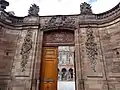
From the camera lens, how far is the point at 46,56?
21.4 feet

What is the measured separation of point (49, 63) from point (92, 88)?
2305 millimetres

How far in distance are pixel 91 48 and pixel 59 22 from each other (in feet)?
7.45

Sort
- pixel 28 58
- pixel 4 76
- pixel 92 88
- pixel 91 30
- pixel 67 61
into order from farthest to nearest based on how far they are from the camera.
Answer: pixel 67 61 → pixel 91 30 → pixel 28 58 → pixel 4 76 → pixel 92 88

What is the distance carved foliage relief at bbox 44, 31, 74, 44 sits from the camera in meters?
6.91

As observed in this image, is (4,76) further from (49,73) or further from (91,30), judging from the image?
(91,30)

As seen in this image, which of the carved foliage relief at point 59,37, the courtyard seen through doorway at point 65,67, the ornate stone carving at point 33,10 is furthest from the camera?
the courtyard seen through doorway at point 65,67

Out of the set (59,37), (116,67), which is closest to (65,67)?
(59,37)

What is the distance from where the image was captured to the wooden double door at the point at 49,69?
5.91m

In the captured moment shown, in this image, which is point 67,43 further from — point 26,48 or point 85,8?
point 85,8

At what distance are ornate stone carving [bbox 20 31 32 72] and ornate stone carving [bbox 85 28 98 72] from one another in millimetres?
2881

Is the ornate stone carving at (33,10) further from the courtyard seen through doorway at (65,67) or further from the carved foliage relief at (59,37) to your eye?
the courtyard seen through doorway at (65,67)

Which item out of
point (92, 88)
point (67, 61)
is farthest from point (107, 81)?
point (67, 61)

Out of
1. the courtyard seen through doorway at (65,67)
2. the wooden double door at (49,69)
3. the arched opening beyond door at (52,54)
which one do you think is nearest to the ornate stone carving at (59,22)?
the arched opening beyond door at (52,54)

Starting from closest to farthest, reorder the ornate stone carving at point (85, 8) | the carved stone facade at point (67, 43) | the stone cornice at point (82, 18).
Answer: the carved stone facade at point (67, 43)
the stone cornice at point (82, 18)
the ornate stone carving at point (85, 8)
